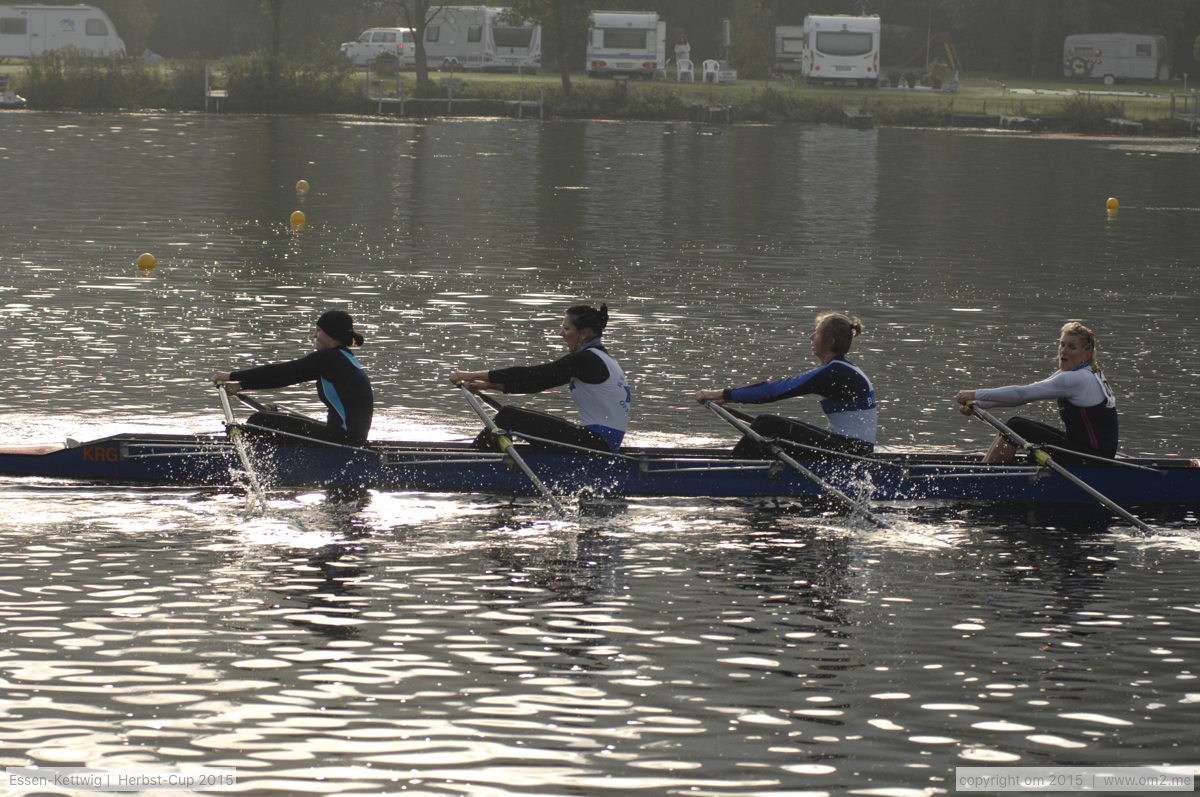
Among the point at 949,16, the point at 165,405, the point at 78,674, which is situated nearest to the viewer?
the point at 78,674

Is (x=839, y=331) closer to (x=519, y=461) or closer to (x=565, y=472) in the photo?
(x=565, y=472)

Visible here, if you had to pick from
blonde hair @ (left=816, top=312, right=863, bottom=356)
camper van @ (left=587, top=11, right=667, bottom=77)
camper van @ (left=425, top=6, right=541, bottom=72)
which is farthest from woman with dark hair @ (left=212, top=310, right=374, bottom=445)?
camper van @ (left=425, top=6, right=541, bottom=72)

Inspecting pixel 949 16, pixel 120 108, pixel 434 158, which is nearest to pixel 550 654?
pixel 434 158

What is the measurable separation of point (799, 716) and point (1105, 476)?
18.2 ft

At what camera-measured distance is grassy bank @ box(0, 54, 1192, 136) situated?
68875 millimetres

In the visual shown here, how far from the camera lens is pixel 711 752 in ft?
28.0

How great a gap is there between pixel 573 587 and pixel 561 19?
219 feet

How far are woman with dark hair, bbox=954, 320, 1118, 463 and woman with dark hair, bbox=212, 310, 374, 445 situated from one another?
455 cm

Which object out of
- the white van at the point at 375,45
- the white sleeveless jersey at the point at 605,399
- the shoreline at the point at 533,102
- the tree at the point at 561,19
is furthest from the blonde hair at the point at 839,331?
the white van at the point at 375,45

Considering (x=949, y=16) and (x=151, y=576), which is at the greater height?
(x=949, y=16)

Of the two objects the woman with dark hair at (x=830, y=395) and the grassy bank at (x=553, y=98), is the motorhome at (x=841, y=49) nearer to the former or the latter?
the grassy bank at (x=553, y=98)

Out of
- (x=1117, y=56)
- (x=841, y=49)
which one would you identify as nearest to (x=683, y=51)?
(x=841, y=49)

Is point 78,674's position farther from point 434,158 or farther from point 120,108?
point 120,108

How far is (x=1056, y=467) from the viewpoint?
1331 cm
